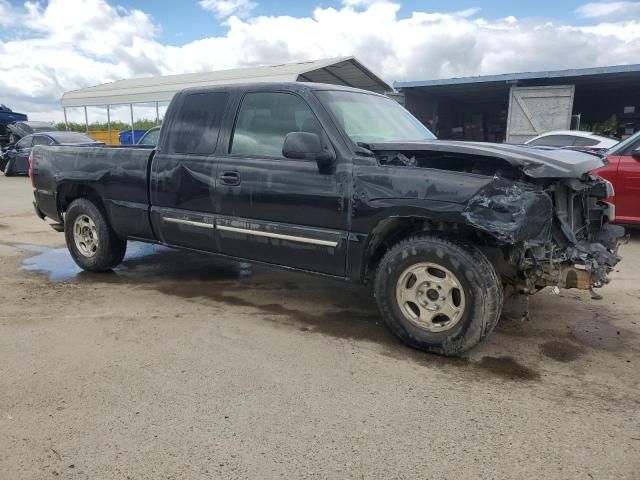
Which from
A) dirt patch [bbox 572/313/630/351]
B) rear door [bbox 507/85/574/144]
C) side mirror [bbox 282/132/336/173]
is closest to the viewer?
side mirror [bbox 282/132/336/173]

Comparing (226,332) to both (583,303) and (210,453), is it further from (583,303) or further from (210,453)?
(583,303)

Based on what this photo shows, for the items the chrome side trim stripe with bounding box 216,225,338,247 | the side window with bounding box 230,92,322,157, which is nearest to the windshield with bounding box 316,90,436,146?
the side window with bounding box 230,92,322,157

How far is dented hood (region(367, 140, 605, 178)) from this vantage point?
3377mm

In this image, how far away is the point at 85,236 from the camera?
592 cm

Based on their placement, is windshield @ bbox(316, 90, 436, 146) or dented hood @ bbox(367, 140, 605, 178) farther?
windshield @ bbox(316, 90, 436, 146)

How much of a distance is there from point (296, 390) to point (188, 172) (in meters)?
2.40

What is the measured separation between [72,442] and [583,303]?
171 inches

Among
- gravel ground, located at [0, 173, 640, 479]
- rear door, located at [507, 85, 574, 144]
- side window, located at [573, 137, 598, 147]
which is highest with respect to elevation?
rear door, located at [507, 85, 574, 144]

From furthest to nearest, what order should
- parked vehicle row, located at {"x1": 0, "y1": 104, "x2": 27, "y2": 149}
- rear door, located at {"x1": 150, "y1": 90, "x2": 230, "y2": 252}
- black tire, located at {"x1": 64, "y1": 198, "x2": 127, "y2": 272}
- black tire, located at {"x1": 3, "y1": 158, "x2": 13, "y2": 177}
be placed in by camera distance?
parked vehicle row, located at {"x1": 0, "y1": 104, "x2": 27, "y2": 149}, black tire, located at {"x1": 3, "y1": 158, "x2": 13, "y2": 177}, black tire, located at {"x1": 64, "y1": 198, "x2": 127, "y2": 272}, rear door, located at {"x1": 150, "y1": 90, "x2": 230, "y2": 252}

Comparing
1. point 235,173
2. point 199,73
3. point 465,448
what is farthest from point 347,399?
point 199,73

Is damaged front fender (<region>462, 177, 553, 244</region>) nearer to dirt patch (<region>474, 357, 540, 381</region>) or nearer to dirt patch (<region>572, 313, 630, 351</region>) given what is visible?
dirt patch (<region>474, 357, 540, 381</region>)

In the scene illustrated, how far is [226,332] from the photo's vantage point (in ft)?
13.6

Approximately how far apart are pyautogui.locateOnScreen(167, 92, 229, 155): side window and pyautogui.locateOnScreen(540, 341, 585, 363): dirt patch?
3.14 metres

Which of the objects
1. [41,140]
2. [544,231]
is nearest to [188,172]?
[544,231]
